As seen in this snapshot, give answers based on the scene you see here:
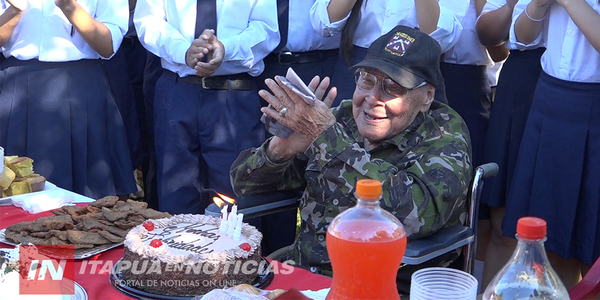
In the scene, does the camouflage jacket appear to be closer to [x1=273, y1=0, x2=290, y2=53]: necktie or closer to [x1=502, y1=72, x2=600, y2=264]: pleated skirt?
[x1=502, y1=72, x2=600, y2=264]: pleated skirt

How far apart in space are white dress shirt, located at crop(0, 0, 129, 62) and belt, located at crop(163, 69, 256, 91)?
20.8 inches

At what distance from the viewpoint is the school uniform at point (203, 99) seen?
4160mm

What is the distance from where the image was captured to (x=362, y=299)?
4.86ft

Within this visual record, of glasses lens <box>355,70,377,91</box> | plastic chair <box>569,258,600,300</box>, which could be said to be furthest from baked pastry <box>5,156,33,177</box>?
plastic chair <box>569,258,600,300</box>

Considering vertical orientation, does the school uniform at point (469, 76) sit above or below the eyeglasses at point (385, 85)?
below

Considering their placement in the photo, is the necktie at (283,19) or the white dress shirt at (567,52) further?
the necktie at (283,19)

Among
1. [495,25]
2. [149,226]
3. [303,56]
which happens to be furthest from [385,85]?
[303,56]

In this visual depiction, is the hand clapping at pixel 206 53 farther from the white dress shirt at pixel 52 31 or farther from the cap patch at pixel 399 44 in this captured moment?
the cap patch at pixel 399 44

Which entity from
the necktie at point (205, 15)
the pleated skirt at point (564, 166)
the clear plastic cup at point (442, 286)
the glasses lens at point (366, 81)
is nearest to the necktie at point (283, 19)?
the necktie at point (205, 15)

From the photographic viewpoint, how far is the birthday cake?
190 centimetres

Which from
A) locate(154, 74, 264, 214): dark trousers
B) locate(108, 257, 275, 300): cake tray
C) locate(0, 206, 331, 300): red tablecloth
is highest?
locate(108, 257, 275, 300): cake tray

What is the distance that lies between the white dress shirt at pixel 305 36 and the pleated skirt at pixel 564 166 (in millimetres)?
1301

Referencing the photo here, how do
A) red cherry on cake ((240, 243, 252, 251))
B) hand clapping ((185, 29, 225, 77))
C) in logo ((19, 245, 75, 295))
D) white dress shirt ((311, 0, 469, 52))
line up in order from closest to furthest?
1. in logo ((19, 245, 75, 295))
2. red cherry on cake ((240, 243, 252, 251))
3. white dress shirt ((311, 0, 469, 52))
4. hand clapping ((185, 29, 225, 77))

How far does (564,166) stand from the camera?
330cm
